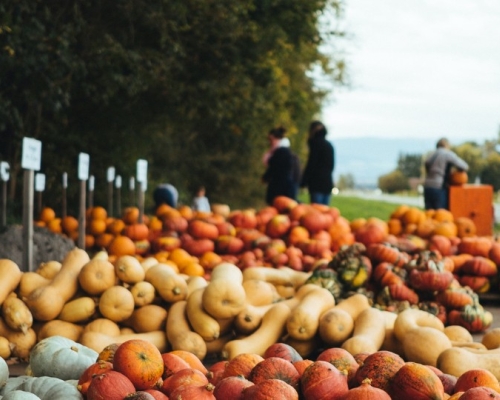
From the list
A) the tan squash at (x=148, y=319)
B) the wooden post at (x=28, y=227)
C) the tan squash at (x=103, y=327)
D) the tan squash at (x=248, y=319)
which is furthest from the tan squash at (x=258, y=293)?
the wooden post at (x=28, y=227)

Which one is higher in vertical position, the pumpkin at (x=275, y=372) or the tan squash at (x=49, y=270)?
the tan squash at (x=49, y=270)

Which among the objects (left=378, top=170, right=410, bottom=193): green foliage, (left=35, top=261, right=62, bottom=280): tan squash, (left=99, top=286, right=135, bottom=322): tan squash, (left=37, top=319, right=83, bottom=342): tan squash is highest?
(left=378, top=170, right=410, bottom=193): green foliage

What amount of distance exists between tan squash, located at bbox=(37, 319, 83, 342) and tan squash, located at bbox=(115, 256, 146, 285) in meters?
0.40

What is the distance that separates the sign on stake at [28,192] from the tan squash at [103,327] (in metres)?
1.20

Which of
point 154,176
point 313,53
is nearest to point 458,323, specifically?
point 154,176

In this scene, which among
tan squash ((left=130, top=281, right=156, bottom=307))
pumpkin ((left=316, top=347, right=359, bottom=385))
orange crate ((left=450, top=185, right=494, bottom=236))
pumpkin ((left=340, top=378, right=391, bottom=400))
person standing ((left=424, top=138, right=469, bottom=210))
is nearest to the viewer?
pumpkin ((left=340, top=378, right=391, bottom=400))

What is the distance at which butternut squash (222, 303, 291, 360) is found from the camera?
4.40 meters

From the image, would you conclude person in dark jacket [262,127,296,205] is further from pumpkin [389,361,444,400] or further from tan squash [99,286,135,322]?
pumpkin [389,361,444,400]

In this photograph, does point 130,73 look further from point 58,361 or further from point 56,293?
point 58,361

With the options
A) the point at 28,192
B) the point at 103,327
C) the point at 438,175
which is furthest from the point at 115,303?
the point at 438,175

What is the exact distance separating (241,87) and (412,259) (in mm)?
8205

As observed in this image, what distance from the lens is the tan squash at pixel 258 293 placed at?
5.04 metres

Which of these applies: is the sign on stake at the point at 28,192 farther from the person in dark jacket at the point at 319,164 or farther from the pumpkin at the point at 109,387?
the person in dark jacket at the point at 319,164

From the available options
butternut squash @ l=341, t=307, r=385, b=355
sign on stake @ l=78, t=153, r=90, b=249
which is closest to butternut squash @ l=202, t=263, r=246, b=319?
butternut squash @ l=341, t=307, r=385, b=355
